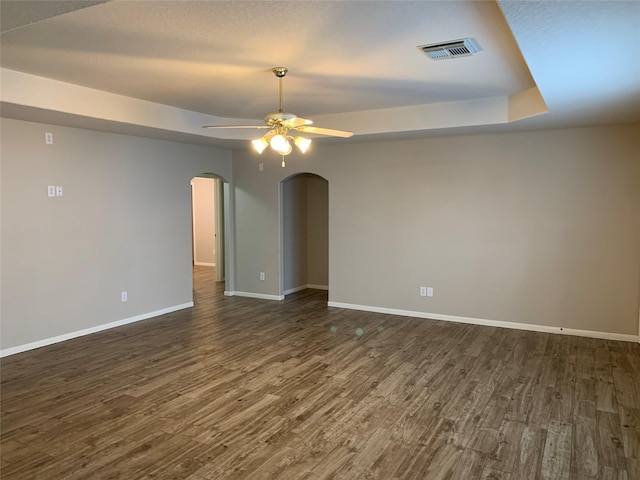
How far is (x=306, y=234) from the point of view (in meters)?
8.39

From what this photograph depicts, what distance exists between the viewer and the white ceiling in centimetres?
247

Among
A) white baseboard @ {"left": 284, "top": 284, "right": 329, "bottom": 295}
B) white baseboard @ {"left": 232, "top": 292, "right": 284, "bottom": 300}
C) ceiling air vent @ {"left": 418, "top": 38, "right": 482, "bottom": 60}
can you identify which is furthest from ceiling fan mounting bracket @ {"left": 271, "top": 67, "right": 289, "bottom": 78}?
white baseboard @ {"left": 284, "top": 284, "right": 329, "bottom": 295}

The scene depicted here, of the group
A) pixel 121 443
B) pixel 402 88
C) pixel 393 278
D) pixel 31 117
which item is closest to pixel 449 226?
pixel 393 278

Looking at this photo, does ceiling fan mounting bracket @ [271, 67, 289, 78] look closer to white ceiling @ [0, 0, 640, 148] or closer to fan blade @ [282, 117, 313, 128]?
white ceiling @ [0, 0, 640, 148]

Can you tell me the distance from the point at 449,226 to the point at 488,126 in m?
1.42

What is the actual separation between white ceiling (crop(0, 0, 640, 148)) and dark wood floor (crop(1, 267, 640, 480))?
2.48 meters

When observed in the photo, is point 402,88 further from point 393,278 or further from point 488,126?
point 393,278

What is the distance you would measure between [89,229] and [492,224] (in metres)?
5.02

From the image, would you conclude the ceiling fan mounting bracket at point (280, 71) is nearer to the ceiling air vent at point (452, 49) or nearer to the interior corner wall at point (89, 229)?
the ceiling air vent at point (452, 49)

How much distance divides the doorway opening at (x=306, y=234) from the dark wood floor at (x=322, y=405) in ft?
7.98

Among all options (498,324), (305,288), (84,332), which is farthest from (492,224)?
(84,332)

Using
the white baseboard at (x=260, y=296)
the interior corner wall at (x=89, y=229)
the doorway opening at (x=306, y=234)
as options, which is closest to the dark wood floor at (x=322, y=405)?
the interior corner wall at (x=89, y=229)

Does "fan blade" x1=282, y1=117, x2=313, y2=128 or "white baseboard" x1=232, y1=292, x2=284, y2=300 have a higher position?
"fan blade" x1=282, y1=117, x2=313, y2=128

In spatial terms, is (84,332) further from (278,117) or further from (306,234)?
(306,234)
